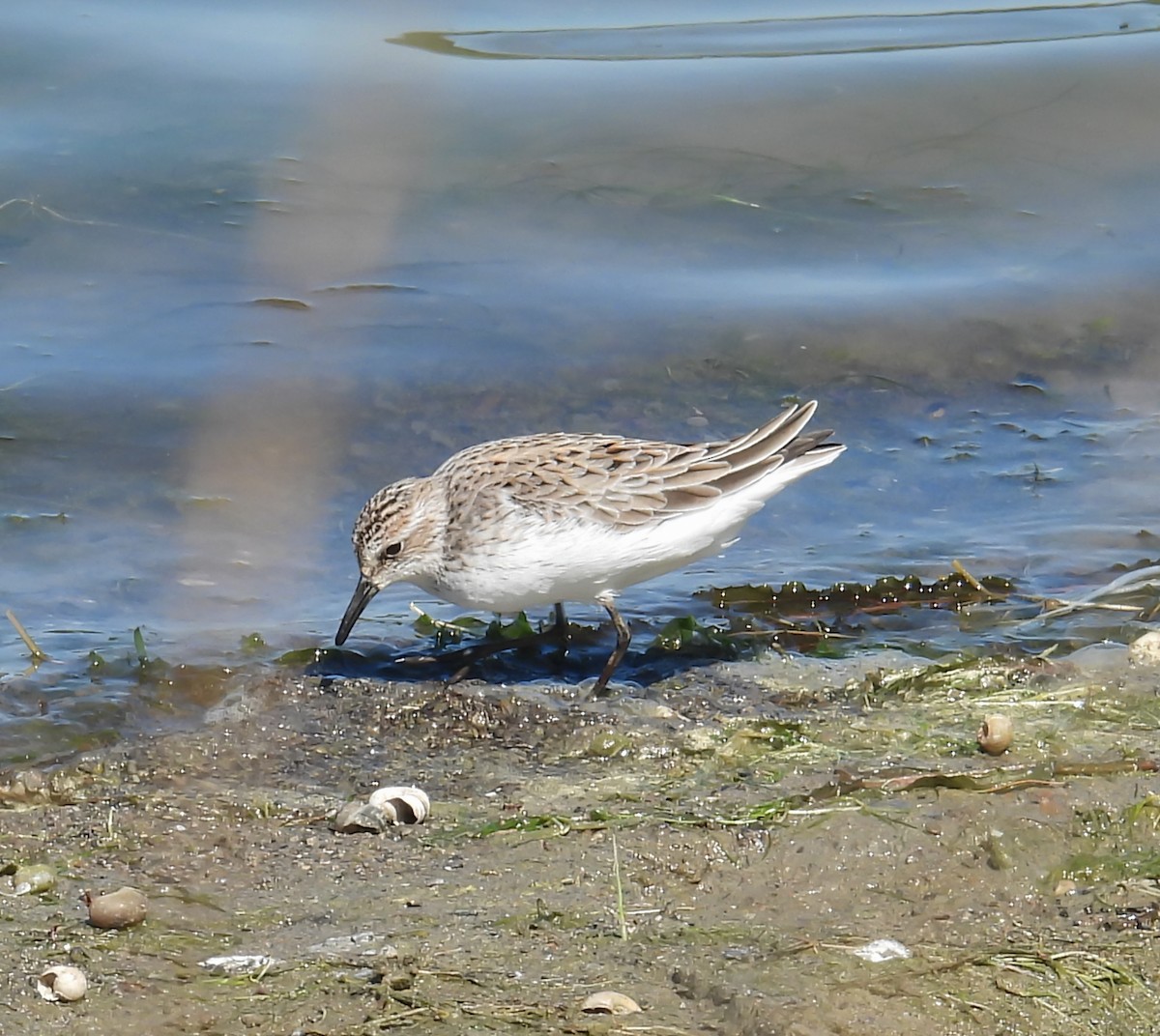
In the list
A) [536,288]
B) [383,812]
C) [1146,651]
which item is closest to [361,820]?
[383,812]

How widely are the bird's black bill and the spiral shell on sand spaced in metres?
1.47

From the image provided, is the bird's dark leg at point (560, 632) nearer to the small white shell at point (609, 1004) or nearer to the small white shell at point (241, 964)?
the small white shell at point (241, 964)

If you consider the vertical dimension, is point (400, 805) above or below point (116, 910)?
below

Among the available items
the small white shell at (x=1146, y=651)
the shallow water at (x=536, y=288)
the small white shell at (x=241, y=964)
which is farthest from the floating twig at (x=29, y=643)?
the small white shell at (x=1146, y=651)

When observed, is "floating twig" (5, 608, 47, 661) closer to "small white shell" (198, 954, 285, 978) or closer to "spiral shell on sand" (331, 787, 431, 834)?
"spiral shell on sand" (331, 787, 431, 834)

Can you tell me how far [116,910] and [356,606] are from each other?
243 centimetres

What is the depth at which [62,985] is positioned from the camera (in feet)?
12.4

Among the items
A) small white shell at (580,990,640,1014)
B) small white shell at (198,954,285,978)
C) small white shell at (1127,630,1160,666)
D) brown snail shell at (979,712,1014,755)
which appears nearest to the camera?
small white shell at (580,990,640,1014)

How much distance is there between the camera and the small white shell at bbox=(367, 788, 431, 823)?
16.2 ft

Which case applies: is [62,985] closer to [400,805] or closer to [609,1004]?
[609,1004]

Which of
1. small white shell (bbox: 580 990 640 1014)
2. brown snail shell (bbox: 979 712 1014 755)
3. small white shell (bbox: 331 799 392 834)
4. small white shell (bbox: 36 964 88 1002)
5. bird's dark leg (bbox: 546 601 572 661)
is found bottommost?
bird's dark leg (bbox: 546 601 572 661)

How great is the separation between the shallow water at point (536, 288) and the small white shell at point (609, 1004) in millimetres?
2698


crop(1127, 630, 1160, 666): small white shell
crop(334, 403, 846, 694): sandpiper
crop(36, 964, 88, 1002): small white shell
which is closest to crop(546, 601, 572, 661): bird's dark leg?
crop(334, 403, 846, 694): sandpiper

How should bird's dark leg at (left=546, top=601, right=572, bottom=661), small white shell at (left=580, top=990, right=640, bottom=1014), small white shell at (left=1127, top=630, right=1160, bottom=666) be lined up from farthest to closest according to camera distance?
1. bird's dark leg at (left=546, top=601, right=572, bottom=661)
2. small white shell at (left=1127, top=630, right=1160, bottom=666)
3. small white shell at (left=580, top=990, right=640, bottom=1014)
